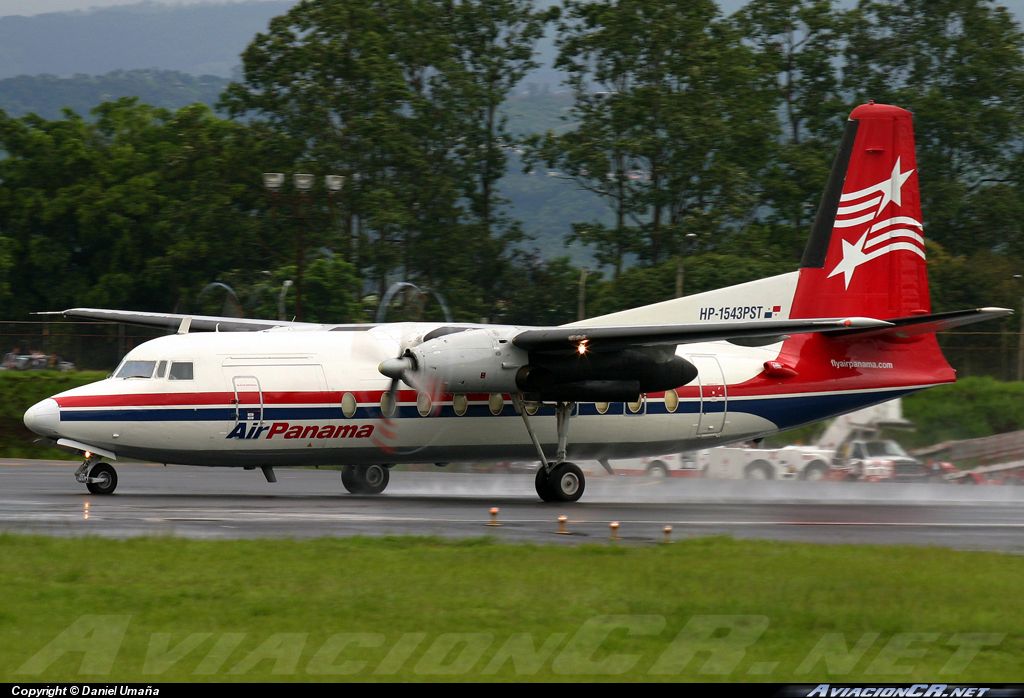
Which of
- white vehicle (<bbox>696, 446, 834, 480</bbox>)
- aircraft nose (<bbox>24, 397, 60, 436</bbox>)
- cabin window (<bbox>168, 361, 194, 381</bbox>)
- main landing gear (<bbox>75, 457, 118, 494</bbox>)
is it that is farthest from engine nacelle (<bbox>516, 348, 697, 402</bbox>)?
white vehicle (<bbox>696, 446, 834, 480</bbox>)

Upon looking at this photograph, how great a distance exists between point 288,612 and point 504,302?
47890 mm

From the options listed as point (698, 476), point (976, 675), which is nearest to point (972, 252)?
point (698, 476)

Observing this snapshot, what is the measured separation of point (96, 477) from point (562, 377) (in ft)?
25.2

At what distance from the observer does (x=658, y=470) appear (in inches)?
1211

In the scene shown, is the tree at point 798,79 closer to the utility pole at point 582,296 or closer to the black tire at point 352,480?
the utility pole at point 582,296

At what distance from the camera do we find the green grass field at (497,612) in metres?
9.08

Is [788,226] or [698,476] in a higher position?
[788,226]

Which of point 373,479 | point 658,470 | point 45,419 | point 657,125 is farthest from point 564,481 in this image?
point 657,125

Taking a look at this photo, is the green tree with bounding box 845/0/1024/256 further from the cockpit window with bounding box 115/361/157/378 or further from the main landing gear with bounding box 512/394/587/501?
the cockpit window with bounding box 115/361/157/378

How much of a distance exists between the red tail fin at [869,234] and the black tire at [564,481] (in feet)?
17.0

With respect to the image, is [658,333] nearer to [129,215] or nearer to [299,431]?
[299,431]

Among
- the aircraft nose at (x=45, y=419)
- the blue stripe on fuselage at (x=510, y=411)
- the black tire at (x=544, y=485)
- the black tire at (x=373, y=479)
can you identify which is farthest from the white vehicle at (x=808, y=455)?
the aircraft nose at (x=45, y=419)

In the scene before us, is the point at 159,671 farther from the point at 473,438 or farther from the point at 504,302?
the point at 504,302

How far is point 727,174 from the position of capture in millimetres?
58844
